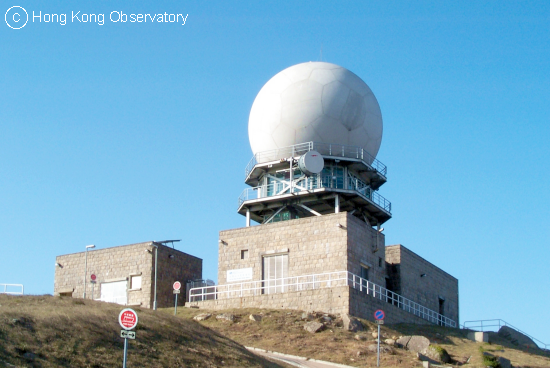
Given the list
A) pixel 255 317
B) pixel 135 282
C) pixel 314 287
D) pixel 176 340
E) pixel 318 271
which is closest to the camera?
pixel 176 340

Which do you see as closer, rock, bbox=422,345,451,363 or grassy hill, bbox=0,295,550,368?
grassy hill, bbox=0,295,550,368

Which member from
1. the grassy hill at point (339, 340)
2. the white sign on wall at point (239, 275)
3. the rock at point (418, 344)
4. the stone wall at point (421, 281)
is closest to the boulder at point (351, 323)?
the grassy hill at point (339, 340)

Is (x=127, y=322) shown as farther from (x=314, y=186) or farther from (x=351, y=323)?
(x=314, y=186)

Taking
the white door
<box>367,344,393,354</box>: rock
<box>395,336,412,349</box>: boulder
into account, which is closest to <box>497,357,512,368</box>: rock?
<box>395,336,412,349</box>: boulder

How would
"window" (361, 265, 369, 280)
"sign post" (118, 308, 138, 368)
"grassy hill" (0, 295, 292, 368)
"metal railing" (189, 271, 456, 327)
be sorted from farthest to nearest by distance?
"window" (361, 265, 369, 280) → "metal railing" (189, 271, 456, 327) → "grassy hill" (0, 295, 292, 368) → "sign post" (118, 308, 138, 368)

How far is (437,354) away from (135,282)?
19.5 metres

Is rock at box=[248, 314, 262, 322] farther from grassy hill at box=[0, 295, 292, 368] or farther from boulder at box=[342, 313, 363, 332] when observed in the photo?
grassy hill at box=[0, 295, 292, 368]

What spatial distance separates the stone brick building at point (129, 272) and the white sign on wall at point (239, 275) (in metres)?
3.95

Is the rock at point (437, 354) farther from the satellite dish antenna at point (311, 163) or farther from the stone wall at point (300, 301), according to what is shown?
the satellite dish antenna at point (311, 163)

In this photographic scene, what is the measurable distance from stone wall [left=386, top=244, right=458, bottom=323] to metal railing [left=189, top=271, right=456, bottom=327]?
103 cm

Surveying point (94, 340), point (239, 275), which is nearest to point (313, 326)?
point (239, 275)

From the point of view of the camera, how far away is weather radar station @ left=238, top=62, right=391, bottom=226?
4294 centimetres

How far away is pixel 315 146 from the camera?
4319 cm

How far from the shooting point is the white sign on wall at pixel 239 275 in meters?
42.0
